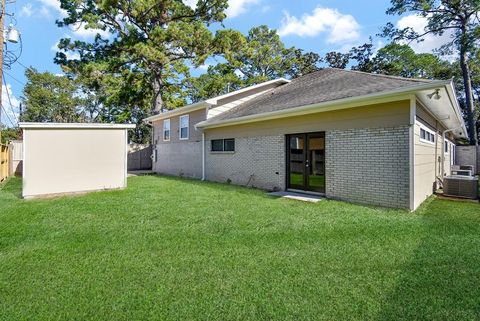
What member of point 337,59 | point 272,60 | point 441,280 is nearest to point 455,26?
point 337,59

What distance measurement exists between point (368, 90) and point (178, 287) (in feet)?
22.0

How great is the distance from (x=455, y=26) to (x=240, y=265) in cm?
2522

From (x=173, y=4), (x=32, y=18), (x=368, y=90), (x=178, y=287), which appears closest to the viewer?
(x=178, y=287)

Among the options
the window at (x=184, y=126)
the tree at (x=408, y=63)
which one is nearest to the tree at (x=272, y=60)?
the tree at (x=408, y=63)

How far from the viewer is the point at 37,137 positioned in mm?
8602

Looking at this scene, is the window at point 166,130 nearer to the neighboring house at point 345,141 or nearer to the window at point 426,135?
the neighboring house at point 345,141

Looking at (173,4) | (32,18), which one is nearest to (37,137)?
(32,18)

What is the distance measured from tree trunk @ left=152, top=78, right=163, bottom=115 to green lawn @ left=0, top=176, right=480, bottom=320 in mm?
15397

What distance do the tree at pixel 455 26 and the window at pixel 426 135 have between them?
13.9m

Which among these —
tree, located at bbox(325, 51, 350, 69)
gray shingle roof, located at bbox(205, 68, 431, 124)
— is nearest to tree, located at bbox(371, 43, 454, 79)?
tree, located at bbox(325, 51, 350, 69)

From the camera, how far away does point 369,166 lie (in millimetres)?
7129

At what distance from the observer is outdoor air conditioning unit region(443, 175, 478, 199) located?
26.8 feet

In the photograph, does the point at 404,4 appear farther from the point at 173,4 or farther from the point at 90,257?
the point at 90,257

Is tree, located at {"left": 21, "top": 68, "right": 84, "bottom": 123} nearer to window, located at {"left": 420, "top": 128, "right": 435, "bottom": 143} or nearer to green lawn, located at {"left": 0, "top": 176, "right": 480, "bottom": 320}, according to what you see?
green lawn, located at {"left": 0, "top": 176, "right": 480, "bottom": 320}
